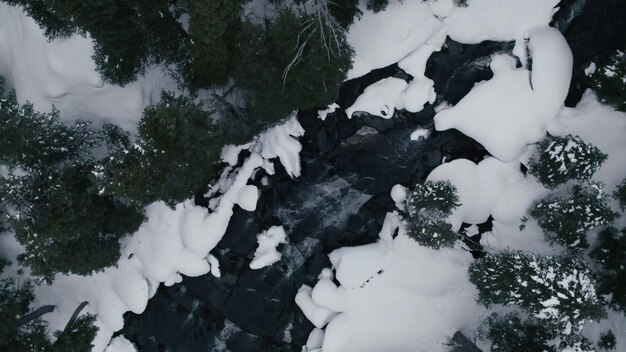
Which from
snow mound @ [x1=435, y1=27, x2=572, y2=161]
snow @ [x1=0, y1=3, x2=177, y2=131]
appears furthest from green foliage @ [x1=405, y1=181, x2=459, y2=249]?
snow @ [x1=0, y1=3, x2=177, y2=131]

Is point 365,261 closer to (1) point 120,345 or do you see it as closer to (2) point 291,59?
(2) point 291,59

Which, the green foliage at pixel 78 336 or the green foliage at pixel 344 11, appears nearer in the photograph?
the green foliage at pixel 344 11

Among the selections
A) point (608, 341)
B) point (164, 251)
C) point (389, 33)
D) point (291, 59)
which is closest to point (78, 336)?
point (164, 251)

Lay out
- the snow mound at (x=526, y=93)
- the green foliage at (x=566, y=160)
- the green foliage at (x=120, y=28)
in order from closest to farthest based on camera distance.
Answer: the green foliage at (x=120, y=28)
the green foliage at (x=566, y=160)
the snow mound at (x=526, y=93)

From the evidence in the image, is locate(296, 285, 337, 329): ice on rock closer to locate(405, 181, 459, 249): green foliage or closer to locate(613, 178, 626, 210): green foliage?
locate(405, 181, 459, 249): green foliage

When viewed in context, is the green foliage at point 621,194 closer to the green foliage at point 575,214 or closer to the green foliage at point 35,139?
the green foliage at point 575,214

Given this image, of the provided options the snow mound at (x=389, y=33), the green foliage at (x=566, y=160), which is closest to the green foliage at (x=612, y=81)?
the green foliage at (x=566, y=160)

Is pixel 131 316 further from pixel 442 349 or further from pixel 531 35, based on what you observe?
pixel 531 35
